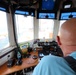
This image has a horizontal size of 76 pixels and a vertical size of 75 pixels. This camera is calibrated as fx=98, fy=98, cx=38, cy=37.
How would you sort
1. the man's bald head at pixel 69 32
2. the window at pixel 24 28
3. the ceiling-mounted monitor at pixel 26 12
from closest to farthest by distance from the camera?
the man's bald head at pixel 69 32 → the ceiling-mounted monitor at pixel 26 12 → the window at pixel 24 28

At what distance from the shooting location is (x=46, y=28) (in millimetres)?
3105

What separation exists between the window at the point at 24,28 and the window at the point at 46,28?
0.30 metres

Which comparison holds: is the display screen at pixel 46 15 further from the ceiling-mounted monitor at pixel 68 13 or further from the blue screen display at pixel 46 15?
the ceiling-mounted monitor at pixel 68 13

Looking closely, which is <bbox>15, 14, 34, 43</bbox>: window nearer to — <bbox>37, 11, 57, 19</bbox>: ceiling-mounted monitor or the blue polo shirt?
<bbox>37, 11, 57, 19</bbox>: ceiling-mounted monitor

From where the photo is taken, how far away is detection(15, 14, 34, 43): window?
8.51ft

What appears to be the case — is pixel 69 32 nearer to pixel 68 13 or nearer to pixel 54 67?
pixel 54 67

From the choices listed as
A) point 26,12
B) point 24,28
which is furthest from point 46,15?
point 24,28

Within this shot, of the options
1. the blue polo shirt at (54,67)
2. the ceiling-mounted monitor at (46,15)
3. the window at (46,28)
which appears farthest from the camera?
the window at (46,28)

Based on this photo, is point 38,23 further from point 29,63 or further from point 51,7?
point 29,63

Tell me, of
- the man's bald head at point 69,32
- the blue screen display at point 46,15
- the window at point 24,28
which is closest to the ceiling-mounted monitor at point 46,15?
the blue screen display at point 46,15

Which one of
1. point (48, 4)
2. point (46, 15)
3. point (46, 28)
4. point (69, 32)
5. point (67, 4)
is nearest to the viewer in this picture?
point (69, 32)

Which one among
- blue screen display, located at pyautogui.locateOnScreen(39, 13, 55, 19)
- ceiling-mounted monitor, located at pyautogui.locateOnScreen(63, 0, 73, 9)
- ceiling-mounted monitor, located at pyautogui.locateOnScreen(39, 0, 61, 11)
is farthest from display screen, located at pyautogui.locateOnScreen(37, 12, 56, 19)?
ceiling-mounted monitor, located at pyautogui.locateOnScreen(63, 0, 73, 9)

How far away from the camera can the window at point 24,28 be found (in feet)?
8.51

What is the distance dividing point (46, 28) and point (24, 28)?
28.7 inches
